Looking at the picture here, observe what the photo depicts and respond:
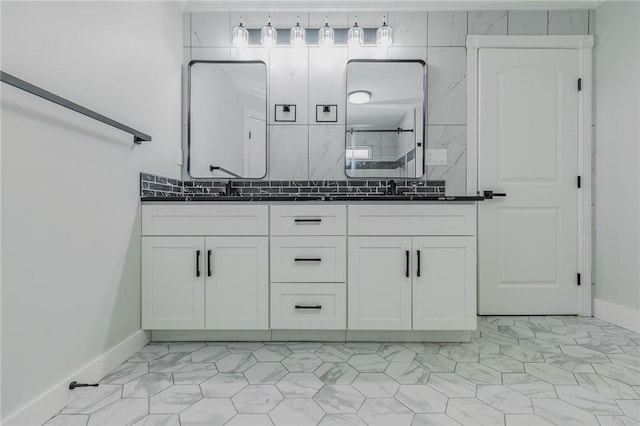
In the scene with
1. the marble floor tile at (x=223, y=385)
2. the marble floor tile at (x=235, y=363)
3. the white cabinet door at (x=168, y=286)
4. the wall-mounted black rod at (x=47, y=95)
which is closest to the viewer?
the wall-mounted black rod at (x=47, y=95)

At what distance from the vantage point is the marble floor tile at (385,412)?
1075 millimetres

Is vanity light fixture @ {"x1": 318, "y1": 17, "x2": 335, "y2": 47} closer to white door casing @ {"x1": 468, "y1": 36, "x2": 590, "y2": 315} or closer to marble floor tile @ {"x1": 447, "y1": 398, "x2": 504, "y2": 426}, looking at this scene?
white door casing @ {"x1": 468, "y1": 36, "x2": 590, "y2": 315}

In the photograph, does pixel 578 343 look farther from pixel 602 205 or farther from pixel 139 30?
pixel 139 30

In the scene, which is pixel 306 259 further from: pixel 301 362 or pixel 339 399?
pixel 339 399

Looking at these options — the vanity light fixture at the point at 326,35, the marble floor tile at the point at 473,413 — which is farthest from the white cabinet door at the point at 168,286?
the vanity light fixture at the point at 326,35

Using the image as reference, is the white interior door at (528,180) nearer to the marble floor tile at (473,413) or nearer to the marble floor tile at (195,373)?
the marble floor tile at (473,413)

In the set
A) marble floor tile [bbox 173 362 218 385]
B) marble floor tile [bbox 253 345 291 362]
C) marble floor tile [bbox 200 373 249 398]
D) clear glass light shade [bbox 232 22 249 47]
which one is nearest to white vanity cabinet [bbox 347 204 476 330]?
marble floor tile [bbox 253 345 291 362]

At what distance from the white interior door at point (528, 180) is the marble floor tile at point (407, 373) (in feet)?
3.59

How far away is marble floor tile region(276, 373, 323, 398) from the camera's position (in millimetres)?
1248

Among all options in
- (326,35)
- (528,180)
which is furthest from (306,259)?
(528,180)

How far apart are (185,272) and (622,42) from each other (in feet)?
10.1

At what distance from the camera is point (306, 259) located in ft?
5.46

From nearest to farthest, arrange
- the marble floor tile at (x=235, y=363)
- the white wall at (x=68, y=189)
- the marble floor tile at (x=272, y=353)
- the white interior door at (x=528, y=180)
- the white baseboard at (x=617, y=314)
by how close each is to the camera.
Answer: the white wall at (x=68, y=189), the marble floor tile at (x=235, y=363), the marble floor tile at (x=272, y=353), the white baseboard at (x=617, y=314), the white interior door at (x=528, y=180)

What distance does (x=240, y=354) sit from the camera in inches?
63.1
